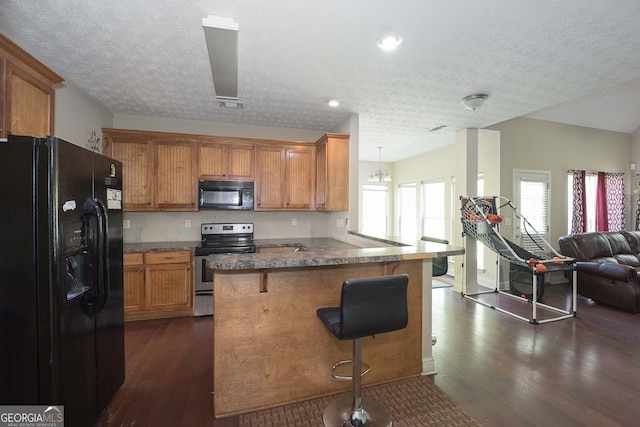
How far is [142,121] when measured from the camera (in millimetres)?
3875

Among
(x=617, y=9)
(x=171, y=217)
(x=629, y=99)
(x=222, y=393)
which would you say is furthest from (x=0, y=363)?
(x=629, y=99)

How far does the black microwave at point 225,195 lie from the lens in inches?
151

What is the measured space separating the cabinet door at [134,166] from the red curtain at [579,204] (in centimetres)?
726

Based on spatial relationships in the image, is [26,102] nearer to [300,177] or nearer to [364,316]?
[364,316]

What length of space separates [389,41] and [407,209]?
5.79 m

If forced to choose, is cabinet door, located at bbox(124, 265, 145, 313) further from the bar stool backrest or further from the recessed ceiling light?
the recessed ceiling light

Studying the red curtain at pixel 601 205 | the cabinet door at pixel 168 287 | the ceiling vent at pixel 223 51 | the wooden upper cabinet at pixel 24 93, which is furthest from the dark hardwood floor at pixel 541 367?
Answer: the wooden upper cabinet at pixel 24 93

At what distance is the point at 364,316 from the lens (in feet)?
5.08

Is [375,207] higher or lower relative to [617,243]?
higher

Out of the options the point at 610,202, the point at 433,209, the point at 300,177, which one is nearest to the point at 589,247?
the point at 610,202

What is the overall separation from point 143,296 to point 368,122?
12.4 feet

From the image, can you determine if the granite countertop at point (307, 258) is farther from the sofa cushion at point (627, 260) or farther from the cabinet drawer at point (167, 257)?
the sofa cushion at point (627, 260)

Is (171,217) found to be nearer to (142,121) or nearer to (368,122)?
(142,121)

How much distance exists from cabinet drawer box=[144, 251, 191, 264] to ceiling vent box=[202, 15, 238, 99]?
77.8 inches
